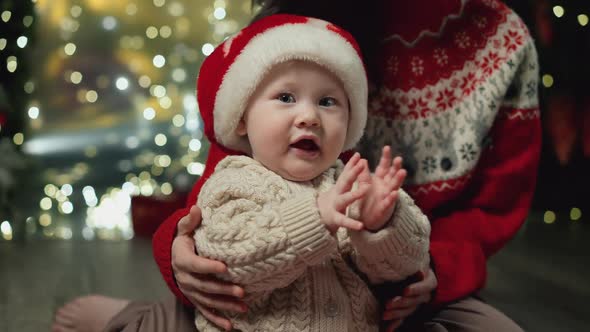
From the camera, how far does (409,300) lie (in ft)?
2.70

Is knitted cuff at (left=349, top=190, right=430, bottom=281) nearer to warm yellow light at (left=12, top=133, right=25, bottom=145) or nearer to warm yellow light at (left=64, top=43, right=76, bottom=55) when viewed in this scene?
warm yellow light at (left=12, top=133, right=25, bottom=145)

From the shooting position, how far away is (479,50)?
1102 millimetres

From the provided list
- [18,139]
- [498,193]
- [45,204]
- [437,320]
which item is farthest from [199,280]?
[45,204]

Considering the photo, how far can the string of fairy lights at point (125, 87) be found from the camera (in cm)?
268

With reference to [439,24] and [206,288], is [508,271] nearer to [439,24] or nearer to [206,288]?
[439,24]

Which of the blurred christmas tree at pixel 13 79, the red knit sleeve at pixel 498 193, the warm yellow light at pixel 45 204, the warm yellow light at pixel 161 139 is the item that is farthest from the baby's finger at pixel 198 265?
the warm yellow light at pixel 161 139

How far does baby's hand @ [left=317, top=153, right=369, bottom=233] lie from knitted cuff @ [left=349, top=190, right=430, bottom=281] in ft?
0.13

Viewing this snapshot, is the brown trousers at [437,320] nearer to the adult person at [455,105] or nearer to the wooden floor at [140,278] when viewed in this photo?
the adult person at [455,105]

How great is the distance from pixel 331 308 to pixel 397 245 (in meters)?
0.12

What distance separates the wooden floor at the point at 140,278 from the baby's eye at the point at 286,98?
788 millimetres

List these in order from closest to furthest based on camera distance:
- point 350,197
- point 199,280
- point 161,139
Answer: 1. point 350,197
2. point 199,280
3. point 161,139

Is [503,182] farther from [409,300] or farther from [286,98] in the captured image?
[286,98]

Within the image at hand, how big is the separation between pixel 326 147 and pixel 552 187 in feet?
6.59

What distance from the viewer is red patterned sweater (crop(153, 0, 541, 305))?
3.49ft
